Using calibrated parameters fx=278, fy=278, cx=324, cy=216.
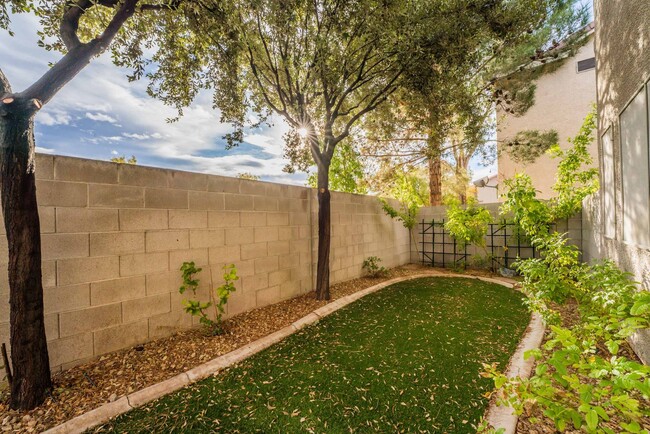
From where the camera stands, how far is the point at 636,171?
2.54 meters

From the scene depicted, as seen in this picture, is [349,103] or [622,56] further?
[349,103]

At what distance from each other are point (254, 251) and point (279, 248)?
0.51m

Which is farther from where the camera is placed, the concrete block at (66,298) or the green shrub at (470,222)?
the green shrub at (470,222)

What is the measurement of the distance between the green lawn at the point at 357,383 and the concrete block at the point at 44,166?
82.4 inches

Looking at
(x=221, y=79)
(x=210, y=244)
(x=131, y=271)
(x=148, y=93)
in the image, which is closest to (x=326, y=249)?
(x=210, y=244)

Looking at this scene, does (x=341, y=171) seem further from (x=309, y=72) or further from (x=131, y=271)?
(x=131, y=271)

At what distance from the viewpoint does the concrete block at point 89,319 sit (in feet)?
8.13

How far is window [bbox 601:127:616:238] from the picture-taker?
3.27 metres

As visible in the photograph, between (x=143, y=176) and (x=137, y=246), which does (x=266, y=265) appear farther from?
(x=143, y=176)

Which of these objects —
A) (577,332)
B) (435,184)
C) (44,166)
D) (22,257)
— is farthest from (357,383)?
(435,184)

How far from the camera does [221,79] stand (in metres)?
4.05

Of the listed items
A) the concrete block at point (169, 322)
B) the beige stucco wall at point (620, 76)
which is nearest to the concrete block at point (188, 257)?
the concrete block at point (169, 322)

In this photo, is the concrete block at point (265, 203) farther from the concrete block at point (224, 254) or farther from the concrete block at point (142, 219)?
the concrete block at point (142, 219)

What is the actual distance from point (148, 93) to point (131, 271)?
255 centimetres
